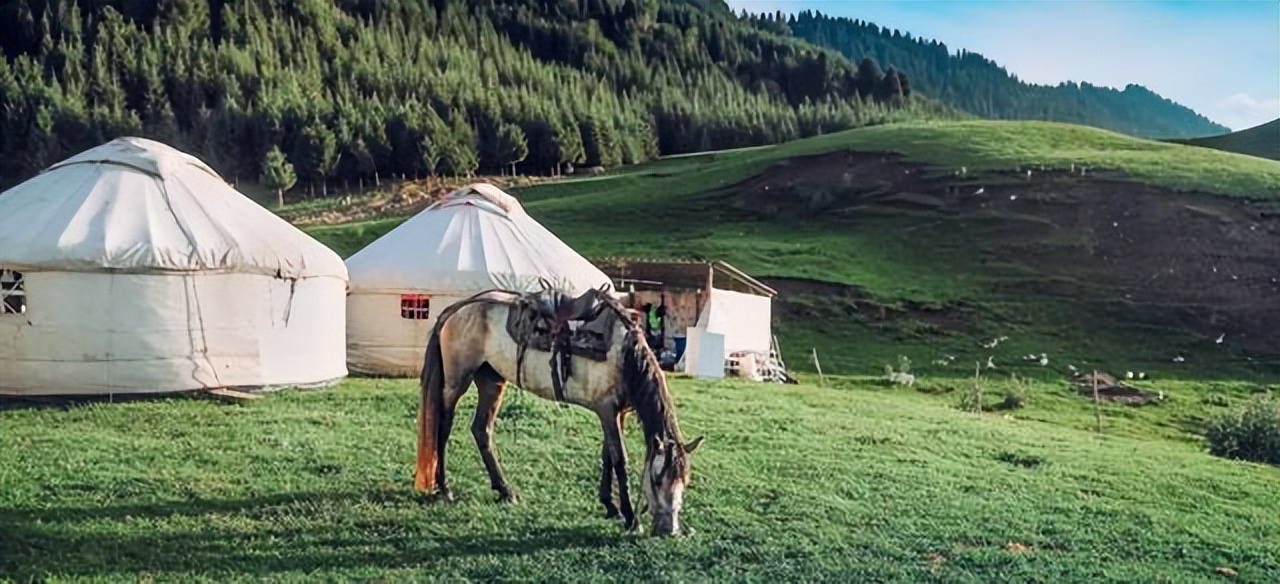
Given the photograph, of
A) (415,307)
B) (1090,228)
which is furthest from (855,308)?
(415,307)

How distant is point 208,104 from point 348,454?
180 feet

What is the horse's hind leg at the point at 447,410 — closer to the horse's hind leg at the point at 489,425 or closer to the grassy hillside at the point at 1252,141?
the horse's hind leg at the point at 489,425

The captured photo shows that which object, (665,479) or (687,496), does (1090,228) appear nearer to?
(687,496)

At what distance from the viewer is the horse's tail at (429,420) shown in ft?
21.6

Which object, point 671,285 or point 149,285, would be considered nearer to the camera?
point 149,285

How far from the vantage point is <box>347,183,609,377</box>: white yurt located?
44.9ft

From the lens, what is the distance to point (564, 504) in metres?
6.66

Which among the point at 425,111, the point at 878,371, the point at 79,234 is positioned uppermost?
the point at 425,111

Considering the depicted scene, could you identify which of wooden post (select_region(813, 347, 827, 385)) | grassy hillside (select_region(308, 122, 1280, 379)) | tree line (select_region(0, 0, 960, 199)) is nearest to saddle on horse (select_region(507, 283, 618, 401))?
wooden post (select_region(813, 347, 827, 385))

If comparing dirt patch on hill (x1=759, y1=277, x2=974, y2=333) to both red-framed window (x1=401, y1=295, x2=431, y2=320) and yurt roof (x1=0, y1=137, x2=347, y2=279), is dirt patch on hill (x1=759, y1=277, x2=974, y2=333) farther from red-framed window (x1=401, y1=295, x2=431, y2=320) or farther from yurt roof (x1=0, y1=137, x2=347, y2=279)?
yurt roof (x1=0, y1=137, x2=347, y2=279)

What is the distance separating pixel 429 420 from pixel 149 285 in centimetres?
528

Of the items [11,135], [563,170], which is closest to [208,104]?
[11,135]

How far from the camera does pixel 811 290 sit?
24.9m

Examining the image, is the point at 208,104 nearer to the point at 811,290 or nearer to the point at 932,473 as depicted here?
the point at 811,290
